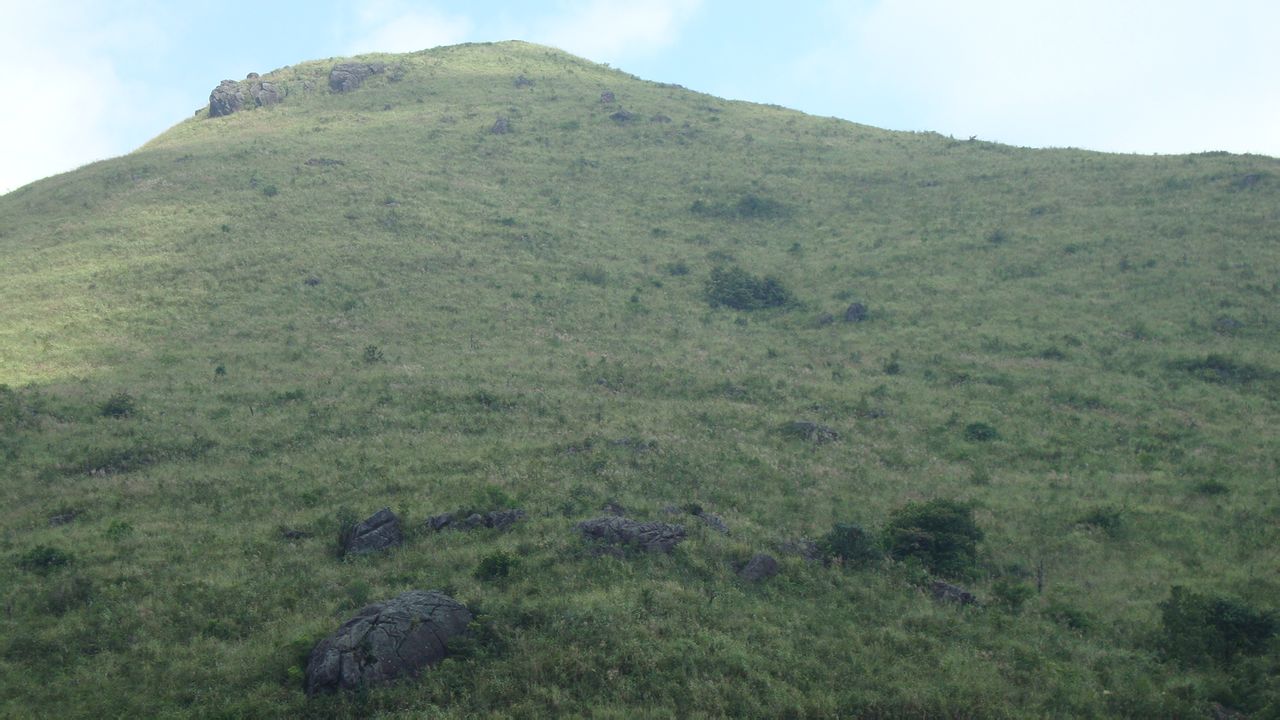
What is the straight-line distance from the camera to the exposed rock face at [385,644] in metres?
13.0

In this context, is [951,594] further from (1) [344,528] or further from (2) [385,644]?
(1) [344,528]

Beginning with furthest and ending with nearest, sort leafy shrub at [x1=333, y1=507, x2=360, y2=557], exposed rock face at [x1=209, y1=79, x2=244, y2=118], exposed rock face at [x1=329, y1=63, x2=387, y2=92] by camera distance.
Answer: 1. exposed rock face at [x1=329, y1=63, x2=387, y2=92]
2. exposed rock face at [x1=209, y1=79, x2=244, y2=118]
3. leafy shrub at [x1=333, y1=507, x2=360, y2=557]

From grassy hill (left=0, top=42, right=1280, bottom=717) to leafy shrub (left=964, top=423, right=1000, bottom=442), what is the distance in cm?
16

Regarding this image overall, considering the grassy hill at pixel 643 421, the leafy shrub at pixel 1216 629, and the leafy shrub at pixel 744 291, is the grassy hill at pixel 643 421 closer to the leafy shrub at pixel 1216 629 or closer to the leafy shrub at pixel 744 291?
the leafy shrub at pixel 1216 629

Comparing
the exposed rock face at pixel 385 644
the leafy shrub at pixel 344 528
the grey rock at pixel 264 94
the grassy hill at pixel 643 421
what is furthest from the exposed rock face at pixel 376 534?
the grey rock at pixel 264 94

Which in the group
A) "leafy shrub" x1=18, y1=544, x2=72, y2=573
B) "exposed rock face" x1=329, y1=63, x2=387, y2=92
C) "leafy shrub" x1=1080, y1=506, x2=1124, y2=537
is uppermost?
"exposed rock face" x1=329, y1=63, x2=387, y2=92

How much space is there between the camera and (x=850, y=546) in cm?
1931

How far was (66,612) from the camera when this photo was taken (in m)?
16.0

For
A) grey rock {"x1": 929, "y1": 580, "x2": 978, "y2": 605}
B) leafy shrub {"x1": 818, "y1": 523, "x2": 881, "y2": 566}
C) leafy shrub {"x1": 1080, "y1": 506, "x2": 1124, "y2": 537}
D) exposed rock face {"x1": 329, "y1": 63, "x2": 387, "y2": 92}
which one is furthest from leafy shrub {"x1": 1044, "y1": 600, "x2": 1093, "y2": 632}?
exposed rock face {"x1": 329, "y1": 63, "x2": 387, "y2": 92}

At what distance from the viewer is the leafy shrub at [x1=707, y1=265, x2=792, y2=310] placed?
1907 inches

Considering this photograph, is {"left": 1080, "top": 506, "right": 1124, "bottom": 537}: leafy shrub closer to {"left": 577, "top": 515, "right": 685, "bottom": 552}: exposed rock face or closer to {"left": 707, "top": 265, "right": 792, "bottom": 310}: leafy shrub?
{"left": 577, "top": 515, "right": 685, "bottom": 552}: exposed rock face

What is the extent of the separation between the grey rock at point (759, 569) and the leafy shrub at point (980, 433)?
14522 millimetres

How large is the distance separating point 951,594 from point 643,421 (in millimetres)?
14409

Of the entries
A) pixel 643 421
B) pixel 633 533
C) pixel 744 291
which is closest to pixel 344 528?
pixel 633 533
